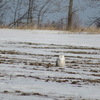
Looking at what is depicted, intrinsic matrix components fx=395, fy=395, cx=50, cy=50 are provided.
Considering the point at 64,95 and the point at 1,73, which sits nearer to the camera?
the point at 64,95

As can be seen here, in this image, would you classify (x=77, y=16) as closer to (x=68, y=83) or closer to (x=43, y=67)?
(x=43, y=67)

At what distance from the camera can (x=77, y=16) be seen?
4172 cm

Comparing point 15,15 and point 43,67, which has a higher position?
point 15,15

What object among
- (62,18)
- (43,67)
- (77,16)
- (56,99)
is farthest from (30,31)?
(56,99)

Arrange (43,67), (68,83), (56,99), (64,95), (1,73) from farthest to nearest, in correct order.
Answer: (43,67) → (1,73) → (68,83) → (64,95) → (56,99)

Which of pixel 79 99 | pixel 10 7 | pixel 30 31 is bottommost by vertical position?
pixel 79 99

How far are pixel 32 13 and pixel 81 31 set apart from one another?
25.9ft

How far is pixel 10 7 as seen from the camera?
36906 millimetres

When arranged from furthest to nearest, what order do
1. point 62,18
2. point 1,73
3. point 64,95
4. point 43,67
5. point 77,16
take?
point 77,16
point 62,18
point 43,67
point 1,73
point 64,95

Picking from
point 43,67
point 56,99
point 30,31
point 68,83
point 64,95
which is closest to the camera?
point 56,99

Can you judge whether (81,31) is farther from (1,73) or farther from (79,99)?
(79,99)

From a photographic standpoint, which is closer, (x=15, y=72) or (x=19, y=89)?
(x=19, y=89)

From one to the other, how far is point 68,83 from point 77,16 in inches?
1351

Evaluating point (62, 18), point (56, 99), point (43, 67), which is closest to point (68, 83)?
point (56, 99)
